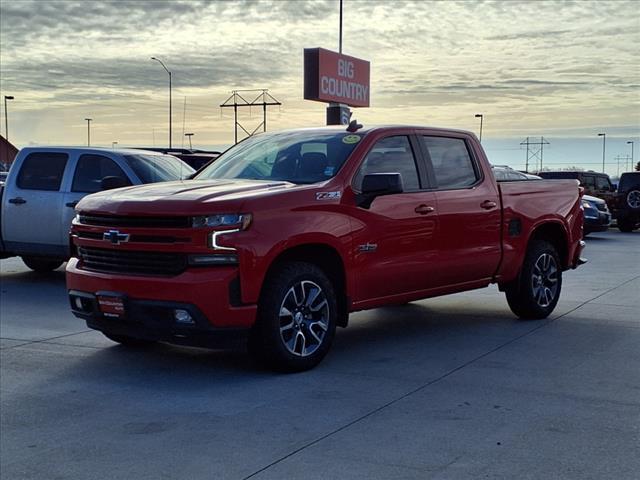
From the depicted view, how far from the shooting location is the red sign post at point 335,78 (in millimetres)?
34719

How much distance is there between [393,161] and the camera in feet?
24.7

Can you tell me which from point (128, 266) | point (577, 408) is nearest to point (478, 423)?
point (577, 408)

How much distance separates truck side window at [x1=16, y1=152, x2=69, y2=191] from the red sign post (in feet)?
76.0

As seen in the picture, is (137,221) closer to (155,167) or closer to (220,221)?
(220,221)

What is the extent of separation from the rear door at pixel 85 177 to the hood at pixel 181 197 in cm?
476

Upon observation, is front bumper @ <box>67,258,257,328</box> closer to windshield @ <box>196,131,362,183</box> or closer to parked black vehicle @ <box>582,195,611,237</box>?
windshield @ <box>196,131,362,183</box>

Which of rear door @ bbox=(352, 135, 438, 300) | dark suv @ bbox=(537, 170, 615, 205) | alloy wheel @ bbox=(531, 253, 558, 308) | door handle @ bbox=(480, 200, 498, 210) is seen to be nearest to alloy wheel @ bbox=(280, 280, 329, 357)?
rear door @ bbox=(352, 135, 438, 300)

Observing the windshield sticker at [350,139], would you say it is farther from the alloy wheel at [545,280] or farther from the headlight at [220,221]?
the alloy wheel at [545,280]

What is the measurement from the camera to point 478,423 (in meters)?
5.27

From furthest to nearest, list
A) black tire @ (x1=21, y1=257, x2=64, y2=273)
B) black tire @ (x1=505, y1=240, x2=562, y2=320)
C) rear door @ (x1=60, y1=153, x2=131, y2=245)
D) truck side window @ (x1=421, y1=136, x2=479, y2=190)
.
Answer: black tire @ (x1=21, y1=257, x2=64, y2=273) < rear door @ (x1=60, y1=153, x2=131, y2=245) < black tire @ (x1=505, y1=240, x2=562, y2=320) < truck side window @ (x1=421, y1=136, x2=479, y2=190)

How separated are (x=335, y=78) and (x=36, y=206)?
25.9 metres

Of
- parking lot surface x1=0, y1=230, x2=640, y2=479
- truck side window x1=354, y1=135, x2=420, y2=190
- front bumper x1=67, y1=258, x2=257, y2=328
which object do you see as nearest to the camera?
parking lot surface x1=0, y1=230, x2=640, y2=479

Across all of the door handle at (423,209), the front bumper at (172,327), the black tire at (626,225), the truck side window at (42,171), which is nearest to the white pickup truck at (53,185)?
Answer: the truck side window at (42,171)

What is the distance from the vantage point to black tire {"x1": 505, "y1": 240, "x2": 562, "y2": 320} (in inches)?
347
